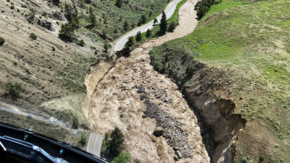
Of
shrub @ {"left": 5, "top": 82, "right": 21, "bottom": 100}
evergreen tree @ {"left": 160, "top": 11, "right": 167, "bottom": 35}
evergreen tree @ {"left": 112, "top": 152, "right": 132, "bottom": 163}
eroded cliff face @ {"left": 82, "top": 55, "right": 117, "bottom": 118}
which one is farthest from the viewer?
evergreen tree @ {"left": 160, "top": 11, "right": 167, "bottom": 35}

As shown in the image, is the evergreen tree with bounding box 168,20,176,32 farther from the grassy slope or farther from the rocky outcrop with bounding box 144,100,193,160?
the rocky outcrop with bounding box 144,100,193,160

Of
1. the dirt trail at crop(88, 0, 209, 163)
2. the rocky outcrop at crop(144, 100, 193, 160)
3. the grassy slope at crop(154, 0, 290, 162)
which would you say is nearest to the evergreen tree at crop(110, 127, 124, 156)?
the dirt trail at crop(88, 0, 209, 163)

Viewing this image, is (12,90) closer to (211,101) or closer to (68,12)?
(68,12)

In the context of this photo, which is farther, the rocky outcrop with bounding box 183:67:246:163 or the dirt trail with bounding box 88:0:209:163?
the dirt trail with bounding box 88:0:209:163

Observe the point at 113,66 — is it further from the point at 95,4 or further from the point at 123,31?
the point at 95,4

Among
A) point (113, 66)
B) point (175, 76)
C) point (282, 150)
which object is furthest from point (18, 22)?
point (282, 150)
